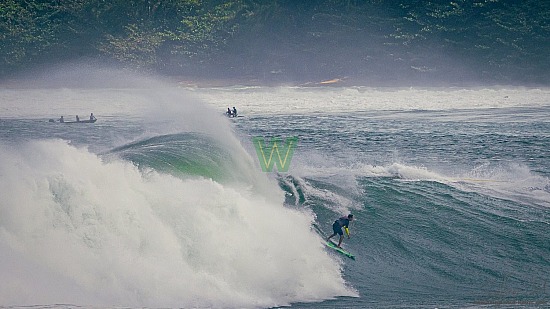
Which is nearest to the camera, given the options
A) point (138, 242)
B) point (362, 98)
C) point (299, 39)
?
point (138, 242)

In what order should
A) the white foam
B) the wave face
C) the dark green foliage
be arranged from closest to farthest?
the wave face
the white foam
the dark green foliage

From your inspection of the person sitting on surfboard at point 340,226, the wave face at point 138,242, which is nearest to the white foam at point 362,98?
the person sitting on surfboard at point 340,226

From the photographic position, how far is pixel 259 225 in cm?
1512

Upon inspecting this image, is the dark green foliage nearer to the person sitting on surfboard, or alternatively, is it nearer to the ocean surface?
the ocean surface

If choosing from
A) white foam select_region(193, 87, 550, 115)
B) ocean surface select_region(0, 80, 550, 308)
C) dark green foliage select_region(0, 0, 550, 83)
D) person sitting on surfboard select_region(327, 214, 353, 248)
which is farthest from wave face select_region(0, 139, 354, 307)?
dark green foliage select_region(0, 0, 550, 83)

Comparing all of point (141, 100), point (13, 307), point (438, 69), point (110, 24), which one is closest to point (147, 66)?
point (110, 24)

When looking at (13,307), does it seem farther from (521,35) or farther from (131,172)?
(521,35)

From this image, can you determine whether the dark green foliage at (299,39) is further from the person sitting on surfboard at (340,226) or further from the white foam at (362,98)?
the person sitting on surfboard at (340,226)

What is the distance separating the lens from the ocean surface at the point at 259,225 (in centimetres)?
1252

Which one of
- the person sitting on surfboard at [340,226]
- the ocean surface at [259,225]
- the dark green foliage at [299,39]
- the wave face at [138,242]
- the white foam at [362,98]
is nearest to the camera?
the wave face at [138,242]

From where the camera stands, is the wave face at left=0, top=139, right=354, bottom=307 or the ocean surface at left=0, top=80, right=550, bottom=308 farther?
the ocean surface at left=0, top=80, right=550, bottom=308

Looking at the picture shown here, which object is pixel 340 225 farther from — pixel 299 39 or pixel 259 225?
pixel 299 39

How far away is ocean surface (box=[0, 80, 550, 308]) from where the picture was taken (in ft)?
41.1

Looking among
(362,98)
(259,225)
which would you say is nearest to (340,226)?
(259,225)
